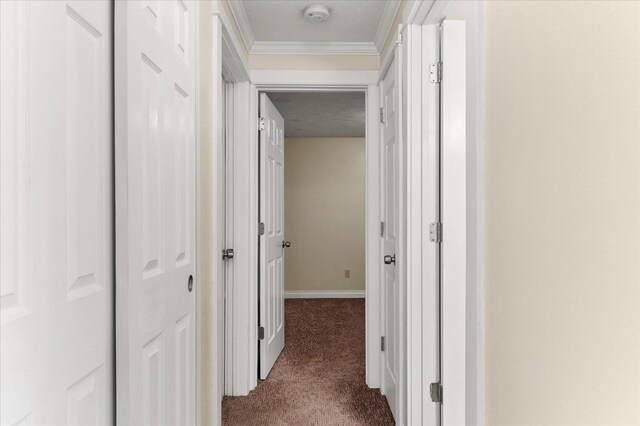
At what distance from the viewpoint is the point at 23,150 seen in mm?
796

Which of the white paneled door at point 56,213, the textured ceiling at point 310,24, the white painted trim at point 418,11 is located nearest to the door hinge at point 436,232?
the white painted trim at point 418,11

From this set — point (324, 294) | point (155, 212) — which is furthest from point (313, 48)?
point (324, 294)

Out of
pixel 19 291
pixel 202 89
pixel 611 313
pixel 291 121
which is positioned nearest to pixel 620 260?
pixel 611 313

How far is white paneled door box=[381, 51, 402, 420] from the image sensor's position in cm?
229

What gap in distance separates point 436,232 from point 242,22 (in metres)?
1.56

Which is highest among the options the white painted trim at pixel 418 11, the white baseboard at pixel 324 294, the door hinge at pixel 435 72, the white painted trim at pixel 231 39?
the white painted trim at pixel 231 39

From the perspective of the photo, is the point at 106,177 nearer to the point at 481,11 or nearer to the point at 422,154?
the point at 481,11

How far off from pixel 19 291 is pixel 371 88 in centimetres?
248

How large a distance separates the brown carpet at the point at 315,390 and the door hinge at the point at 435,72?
5.81 feet

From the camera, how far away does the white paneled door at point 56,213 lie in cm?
76

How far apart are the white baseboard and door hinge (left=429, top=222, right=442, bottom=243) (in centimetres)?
421

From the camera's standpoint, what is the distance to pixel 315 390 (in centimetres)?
283

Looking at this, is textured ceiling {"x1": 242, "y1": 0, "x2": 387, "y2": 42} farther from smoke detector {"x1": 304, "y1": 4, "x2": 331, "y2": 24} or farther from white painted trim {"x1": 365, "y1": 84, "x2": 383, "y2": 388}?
white painted trim {"x1": 365, "y1": 84, "x2": 383, "y2": 388}

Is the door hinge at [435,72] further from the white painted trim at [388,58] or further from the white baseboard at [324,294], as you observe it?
the white baseboard at [324,294]
